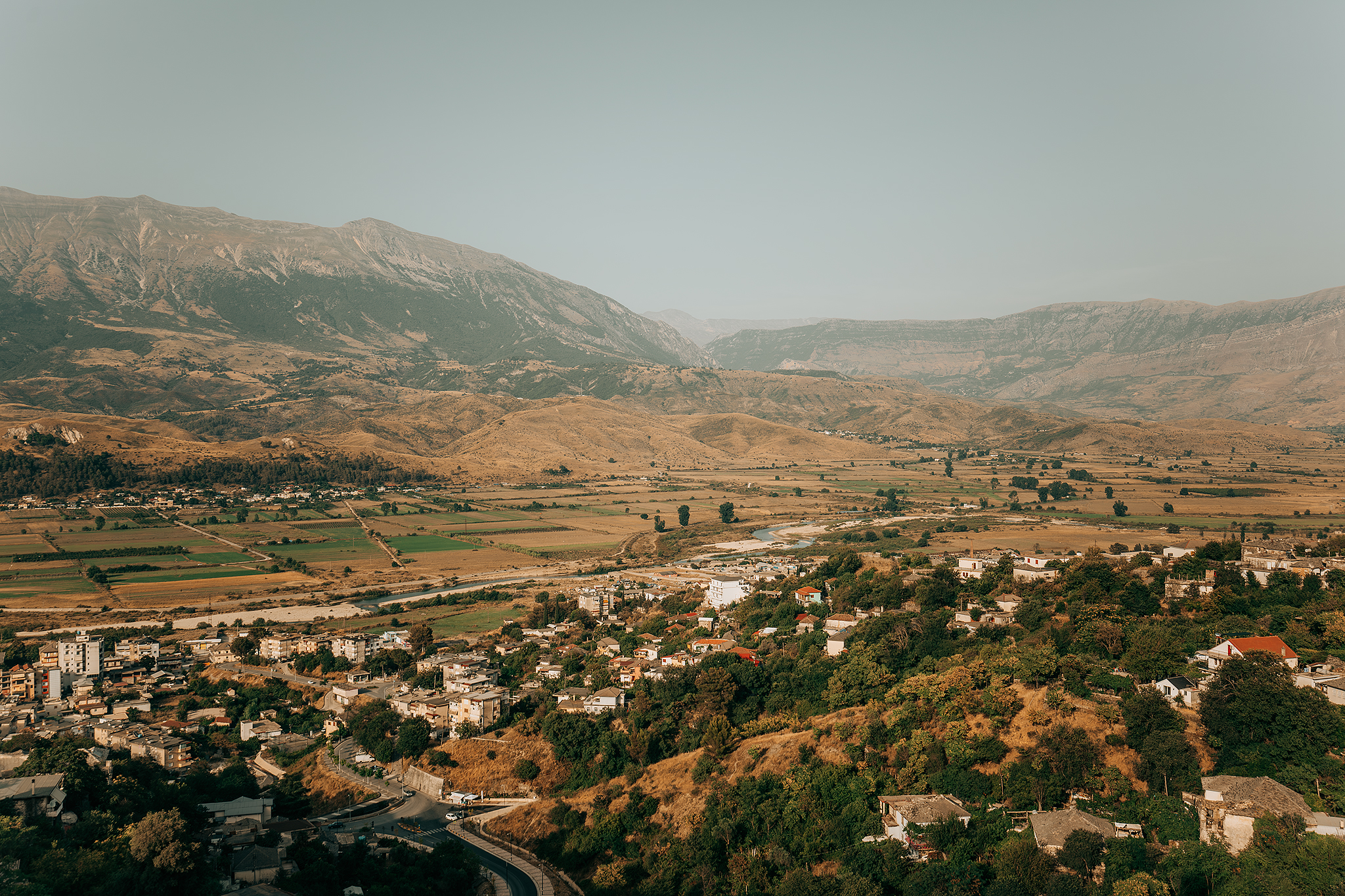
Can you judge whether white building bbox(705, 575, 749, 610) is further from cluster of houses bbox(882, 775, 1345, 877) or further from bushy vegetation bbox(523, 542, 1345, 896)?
cluster of houses bbox(882, 775, 1345, 877)

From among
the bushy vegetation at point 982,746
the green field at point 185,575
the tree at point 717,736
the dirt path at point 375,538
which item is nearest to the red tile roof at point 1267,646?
the bushy vegetation at point 982,746

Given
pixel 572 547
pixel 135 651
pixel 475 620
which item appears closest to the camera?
pixel 135 651

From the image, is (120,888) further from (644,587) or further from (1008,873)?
(644,587)

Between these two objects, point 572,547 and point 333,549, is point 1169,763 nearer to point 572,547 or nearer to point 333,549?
point 572,547

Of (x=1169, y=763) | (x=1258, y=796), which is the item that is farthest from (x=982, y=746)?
(x=1258, y=796)

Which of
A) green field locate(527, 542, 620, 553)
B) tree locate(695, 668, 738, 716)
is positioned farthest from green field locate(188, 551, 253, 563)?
tree locate(695, 668, 738, 716)

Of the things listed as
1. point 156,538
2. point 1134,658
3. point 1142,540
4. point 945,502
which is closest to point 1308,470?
point 945,502

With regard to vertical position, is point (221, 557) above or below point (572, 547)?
above
